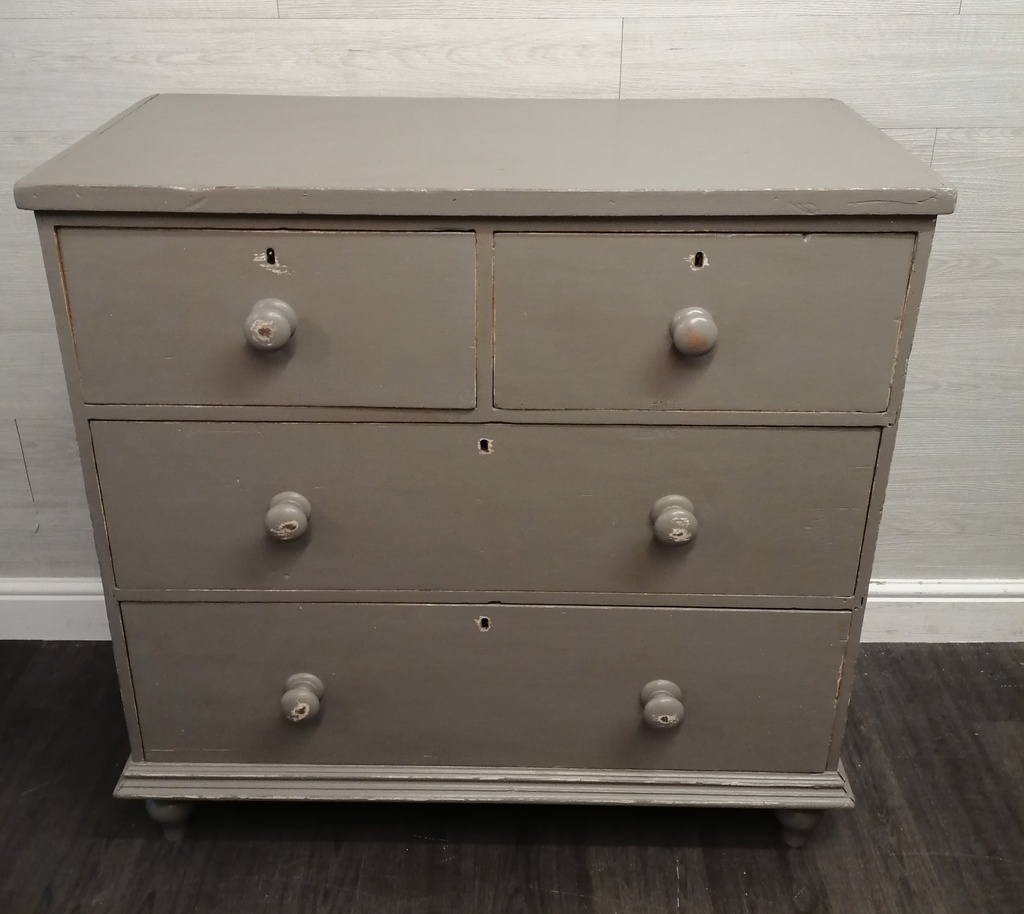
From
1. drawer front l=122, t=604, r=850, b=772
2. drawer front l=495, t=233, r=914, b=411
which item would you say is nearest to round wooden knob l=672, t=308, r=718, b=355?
drawer front l=495, t=233, r=914, b=411

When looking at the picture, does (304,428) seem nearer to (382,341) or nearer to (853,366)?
(382,341)

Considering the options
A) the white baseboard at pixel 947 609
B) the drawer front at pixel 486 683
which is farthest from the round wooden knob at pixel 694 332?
the white baseboard at pixel 947 609

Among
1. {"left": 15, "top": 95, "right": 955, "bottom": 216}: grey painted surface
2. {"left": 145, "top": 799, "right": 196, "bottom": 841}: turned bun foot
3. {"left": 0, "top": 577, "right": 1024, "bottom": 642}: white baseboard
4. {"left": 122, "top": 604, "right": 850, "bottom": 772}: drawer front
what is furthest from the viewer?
{"left": 0, "top": 577, "right": 1024, "bottom": 642}: white baseboard

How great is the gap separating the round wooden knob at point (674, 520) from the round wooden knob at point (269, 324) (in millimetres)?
471

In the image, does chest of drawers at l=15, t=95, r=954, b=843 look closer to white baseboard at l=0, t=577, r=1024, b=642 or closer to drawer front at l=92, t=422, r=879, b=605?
drawer front at l=92, t=422, r=879, b=605

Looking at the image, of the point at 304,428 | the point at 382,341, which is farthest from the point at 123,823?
the point at 382,341

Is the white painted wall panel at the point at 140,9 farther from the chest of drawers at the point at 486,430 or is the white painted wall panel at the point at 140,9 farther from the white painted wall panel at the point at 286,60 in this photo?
the chest of drawers at the point at 486,430

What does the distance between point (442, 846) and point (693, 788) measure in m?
0.37

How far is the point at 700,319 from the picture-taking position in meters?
1.06

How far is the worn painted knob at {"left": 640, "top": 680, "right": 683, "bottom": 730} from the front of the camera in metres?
1.26

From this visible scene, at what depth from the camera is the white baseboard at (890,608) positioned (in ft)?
5.85

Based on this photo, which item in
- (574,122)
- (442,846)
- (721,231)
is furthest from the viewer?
(442,846)

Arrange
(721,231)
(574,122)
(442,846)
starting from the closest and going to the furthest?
(721,231) < (574,122) < (442,846)

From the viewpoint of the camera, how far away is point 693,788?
1343 mm
